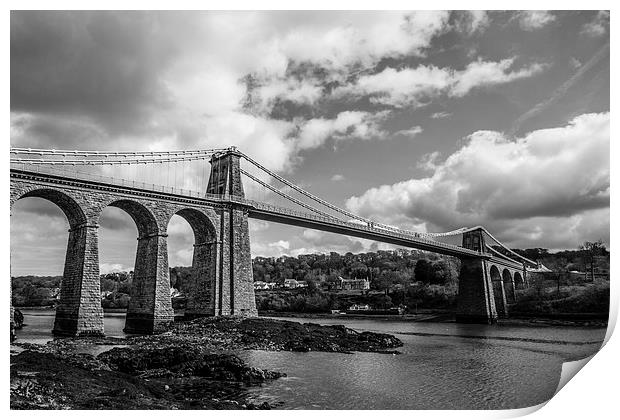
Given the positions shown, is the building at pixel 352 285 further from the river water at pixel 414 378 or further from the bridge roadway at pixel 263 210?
the river water at pixel 414 378

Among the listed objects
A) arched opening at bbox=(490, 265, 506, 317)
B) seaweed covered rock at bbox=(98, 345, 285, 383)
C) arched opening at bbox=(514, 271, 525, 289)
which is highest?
arched opening at bbox=(514, 271, 525, 289)

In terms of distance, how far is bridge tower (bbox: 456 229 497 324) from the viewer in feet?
163

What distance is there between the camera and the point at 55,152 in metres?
17.2

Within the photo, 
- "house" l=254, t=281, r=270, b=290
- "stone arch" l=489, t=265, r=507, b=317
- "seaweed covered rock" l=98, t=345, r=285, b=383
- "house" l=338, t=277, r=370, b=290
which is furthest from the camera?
"house" l=254, t=281, r=270, b=290

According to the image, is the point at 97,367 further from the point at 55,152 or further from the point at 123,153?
the point at 123,153

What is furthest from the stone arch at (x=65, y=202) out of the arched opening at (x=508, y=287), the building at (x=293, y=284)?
the building at (x=293, y=284)

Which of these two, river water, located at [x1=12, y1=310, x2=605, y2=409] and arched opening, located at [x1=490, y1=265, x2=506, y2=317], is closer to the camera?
river water, located at [x1=12, y1=310, x2=605, y2=409]

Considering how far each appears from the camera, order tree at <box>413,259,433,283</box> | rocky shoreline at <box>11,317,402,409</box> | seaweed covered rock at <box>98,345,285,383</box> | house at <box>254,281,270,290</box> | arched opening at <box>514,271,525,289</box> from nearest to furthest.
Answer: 1. rocky shoreline at <box>11,317,402,409</box>
2. seaweed covered rock at <box>98,345,285,383</box>
3. arched opening at <box>514,271,525,289</box>
4. tree at <box>413,259,433,283</box>
5. house at <box>254,281,270,290</box>

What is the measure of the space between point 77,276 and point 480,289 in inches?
1640

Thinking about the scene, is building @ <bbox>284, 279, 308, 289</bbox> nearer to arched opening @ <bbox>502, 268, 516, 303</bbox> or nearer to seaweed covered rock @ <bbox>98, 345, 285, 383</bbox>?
arched opening @ <bbox>502, 268, 516, 303</bbox>

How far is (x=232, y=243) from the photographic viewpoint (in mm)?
28938

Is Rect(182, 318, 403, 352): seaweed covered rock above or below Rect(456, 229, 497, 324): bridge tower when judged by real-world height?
below

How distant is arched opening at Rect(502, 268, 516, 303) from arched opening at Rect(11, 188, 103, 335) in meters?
50.9

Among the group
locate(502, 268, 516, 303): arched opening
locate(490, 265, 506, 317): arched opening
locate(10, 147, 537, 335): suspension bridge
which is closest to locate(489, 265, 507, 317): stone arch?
locate(490, 265, 506, 317): arched opening
